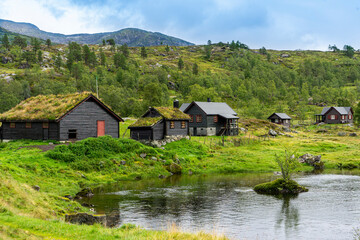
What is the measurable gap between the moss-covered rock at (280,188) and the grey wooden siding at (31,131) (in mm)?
33689

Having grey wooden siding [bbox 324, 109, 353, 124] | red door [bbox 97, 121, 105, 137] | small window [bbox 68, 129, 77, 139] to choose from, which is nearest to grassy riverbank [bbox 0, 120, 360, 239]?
small window [bbox 68, 129, 77, 139]

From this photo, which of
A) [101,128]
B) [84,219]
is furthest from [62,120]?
[84,219]

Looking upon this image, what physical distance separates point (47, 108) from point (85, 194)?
27.9 m

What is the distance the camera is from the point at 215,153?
6169cm

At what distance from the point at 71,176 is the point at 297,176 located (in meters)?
31.5

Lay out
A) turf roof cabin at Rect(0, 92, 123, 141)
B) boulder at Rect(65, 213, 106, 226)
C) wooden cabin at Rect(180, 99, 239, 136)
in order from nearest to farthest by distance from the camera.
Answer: boulder at Rect(65, 213, 106, 226), turf roof cabin at Rect(0, 92, 123, 141), wooden cabin at Rect(180, 99, 239, 136)

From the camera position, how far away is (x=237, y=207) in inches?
1222

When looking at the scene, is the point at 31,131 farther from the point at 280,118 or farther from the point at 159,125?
the point at 280,118

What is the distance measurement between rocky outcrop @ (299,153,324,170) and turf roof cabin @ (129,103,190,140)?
2402cm

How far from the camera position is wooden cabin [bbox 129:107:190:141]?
64.9m

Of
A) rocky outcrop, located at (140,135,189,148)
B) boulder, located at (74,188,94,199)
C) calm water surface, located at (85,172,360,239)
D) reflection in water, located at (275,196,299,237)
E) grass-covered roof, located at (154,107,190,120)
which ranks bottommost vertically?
reflection in water, located at (275,196,299,237)

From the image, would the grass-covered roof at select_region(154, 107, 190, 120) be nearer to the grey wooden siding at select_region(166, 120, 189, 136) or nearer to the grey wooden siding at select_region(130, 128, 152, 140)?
the grey wooden siding at select_region(166, 120, 189, 136)

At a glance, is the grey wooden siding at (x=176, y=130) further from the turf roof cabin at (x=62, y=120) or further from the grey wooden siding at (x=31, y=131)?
the grey wooden siding at (x=31, y=131)

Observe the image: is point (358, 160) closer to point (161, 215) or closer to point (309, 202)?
point (309, 202)
